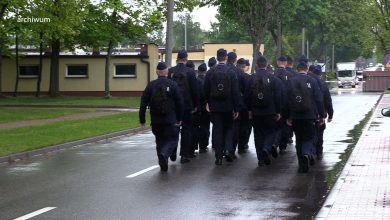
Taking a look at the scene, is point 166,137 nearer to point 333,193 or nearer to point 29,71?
point 333,193

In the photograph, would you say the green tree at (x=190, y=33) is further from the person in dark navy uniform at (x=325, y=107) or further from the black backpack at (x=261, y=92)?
the black backpack at (x=261, y=92)

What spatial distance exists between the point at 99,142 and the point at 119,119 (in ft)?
23.9

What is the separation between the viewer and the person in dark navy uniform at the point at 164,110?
12.0 meters

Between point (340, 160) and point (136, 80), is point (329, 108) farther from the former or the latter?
point (136, 80)

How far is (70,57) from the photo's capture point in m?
50.2

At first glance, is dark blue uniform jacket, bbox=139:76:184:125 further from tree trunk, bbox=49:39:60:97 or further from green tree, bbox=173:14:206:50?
green tree, bbox=173:14:206:50

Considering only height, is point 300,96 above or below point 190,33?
below

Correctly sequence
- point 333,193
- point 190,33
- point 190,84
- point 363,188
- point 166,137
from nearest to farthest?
point 333,193 < point 363,188 < point 166,137 < point 190,84 < point 190,33

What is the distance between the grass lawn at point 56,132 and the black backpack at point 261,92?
18.0 ft

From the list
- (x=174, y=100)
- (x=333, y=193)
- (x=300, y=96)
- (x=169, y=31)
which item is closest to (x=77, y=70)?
(x=169, y=31)

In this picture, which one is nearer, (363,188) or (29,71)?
(363,188)

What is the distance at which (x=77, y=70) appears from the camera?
2005 inches

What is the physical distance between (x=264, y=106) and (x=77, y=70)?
3955cm

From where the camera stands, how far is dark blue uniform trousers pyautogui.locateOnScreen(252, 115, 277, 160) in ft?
41.8
